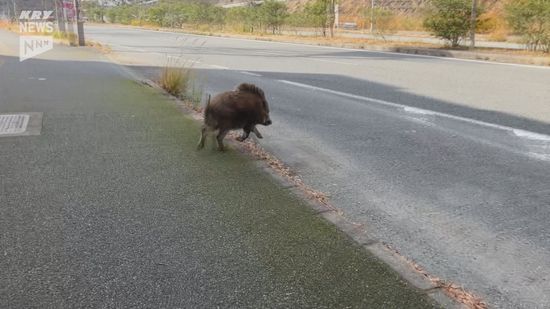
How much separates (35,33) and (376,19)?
19406 mm

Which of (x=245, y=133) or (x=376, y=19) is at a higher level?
(x=376, y=19)

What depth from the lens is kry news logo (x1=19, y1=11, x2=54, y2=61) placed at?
19748mm

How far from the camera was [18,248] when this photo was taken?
10.1 feet

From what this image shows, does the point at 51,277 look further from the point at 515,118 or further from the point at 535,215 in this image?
the point at 515,118

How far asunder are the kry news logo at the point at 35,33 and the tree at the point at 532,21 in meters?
16.8

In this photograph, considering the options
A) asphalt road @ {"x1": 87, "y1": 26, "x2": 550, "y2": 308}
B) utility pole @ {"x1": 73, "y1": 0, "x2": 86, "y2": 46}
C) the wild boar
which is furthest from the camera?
utility pole @ {"x1": 73, "y1": 0, "x2": 86, "y2": 46}

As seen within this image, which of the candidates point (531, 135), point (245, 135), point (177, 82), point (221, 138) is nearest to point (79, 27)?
point (177, 82)

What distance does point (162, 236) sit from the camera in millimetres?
3254

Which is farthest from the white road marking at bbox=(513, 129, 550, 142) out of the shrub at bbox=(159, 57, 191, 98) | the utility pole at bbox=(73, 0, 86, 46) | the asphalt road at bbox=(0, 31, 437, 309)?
the utility pole at bbox=(73, 0, 86, 46)

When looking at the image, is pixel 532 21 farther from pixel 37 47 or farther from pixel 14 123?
pixel 37 47

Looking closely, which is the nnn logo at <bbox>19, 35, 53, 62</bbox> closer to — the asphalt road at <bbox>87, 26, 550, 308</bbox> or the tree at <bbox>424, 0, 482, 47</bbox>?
the asphalt road at <bbox>87, 26, 550, 308</bbox>

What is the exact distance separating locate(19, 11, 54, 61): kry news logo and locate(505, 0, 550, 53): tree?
55.1ft

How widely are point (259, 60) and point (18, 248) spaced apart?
13.5 m

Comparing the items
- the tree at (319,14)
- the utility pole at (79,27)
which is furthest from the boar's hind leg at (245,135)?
the tree at (319,14)
